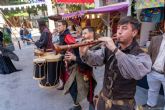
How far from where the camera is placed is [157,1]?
109cm

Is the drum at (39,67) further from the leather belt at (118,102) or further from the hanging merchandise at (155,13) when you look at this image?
the hanging merchandise at (155,13)

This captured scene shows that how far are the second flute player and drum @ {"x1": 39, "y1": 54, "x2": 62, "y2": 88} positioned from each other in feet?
6.71

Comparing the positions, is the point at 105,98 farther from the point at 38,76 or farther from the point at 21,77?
the point at 21,77

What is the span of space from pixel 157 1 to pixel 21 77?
551 cm

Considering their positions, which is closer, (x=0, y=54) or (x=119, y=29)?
(x=119, y=29)

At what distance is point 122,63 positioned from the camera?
1494mm

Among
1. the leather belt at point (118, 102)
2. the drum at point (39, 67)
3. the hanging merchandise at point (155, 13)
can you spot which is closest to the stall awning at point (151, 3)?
the hanging merchandise at point (155, 13)

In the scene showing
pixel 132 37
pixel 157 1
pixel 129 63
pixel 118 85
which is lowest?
pixel 118 85

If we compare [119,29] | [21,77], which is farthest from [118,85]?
[21,77]

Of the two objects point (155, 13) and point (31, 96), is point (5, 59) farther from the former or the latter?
point (155, 13)

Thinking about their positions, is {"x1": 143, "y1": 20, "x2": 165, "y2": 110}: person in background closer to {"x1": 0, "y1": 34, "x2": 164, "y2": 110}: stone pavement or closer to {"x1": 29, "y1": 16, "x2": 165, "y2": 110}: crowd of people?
{"x1": 0, "y1": 34, "x2": 164, "y2": 110}: stone pavement

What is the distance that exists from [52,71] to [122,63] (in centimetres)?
271

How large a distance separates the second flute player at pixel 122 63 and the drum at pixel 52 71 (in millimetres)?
2045

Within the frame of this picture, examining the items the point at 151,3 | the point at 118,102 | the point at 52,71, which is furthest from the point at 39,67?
the point at 151,3
